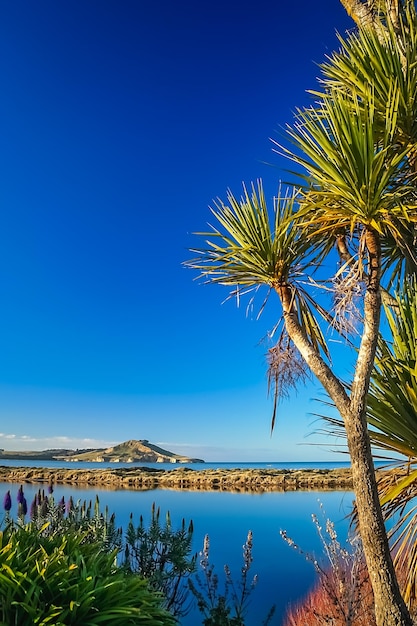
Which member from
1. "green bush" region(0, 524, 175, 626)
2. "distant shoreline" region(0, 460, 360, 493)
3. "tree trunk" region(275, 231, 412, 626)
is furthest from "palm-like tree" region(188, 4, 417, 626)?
"distant shoreline" region(0, 460, 360, 493)

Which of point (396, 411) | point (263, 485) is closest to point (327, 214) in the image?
point (396, 411)

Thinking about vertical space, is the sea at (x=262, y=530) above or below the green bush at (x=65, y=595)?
below

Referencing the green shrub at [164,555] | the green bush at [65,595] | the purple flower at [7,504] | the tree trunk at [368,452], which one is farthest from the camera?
the green shrub at [164,555]

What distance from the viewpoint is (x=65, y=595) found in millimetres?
2658

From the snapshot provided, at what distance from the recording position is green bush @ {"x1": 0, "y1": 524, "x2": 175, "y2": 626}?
8.29ft

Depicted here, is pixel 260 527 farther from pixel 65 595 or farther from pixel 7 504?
pixel 65 595

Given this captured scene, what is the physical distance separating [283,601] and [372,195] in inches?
280

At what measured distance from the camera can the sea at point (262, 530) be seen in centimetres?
826

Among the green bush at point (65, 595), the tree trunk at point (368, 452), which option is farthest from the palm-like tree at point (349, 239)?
the green bush at point (65, 595)

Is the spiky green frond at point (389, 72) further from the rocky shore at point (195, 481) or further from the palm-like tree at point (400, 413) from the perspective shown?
the rocky shore at point (195, 481)

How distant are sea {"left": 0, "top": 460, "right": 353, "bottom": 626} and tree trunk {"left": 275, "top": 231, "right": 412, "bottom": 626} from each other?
41.7 inches

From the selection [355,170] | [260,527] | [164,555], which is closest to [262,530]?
[260,527]

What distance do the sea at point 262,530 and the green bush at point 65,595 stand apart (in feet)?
6.79

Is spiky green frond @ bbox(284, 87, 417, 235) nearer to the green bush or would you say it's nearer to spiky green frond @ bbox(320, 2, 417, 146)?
spiky green frond @ bbox(320, 2, 417, 146)
